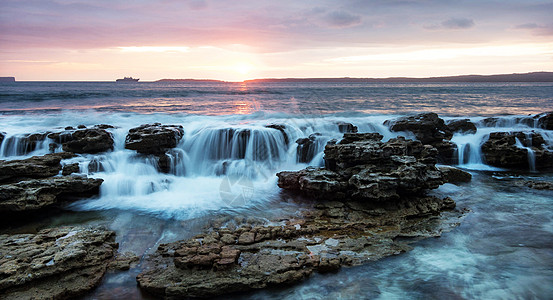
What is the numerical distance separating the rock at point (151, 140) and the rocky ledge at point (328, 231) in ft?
16.2

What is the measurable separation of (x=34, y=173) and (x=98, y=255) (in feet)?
15.5

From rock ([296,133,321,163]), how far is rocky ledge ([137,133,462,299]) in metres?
1.94

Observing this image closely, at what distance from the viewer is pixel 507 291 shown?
5.32 m

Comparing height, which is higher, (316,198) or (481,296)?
(316,198)

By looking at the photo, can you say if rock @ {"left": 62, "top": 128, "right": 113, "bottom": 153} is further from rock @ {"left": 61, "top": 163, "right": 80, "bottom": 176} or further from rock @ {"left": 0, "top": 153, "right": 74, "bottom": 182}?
rock @ {"left": 61, "top": 163, "right": 80, "bottom": 176}

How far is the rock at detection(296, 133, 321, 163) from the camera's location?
1259 centimetres

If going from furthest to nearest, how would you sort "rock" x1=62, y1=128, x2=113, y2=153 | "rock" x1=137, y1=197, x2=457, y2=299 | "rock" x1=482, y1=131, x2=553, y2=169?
"rock" x1=482, y1=131, x2=553, y2=169 → "rock" x1=62, y1=128, x2=113, y2=153 → "rock" x1=137, y1=197, x2=457, y2=299

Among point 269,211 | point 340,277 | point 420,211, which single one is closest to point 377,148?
point 420,211

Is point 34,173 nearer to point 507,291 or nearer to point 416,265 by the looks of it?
point 416,265

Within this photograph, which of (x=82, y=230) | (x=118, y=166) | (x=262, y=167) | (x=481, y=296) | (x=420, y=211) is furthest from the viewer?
(x=262, y=167)

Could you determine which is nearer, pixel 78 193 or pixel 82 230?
pixel 82 230

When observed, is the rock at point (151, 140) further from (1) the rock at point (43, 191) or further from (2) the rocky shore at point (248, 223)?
(1) the rock at point (43, 191)

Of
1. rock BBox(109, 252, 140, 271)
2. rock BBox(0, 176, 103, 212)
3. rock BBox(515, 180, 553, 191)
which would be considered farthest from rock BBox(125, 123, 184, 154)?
rock BBox(515, 180, 553, 191)

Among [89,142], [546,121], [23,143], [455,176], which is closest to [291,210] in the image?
[455,176]
